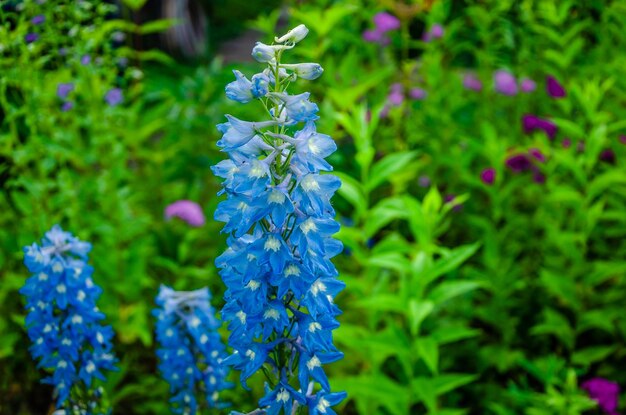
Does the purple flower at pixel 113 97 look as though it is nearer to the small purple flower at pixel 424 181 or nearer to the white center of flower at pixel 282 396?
the small purple flower at pixel 424 181

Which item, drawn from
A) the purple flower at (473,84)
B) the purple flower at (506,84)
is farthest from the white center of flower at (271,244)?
the purple flower at (473,84)

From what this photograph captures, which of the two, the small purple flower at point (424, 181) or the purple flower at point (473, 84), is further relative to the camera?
the purple flower at point (473, 84)

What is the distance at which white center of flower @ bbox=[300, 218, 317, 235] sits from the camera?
4.94 ft

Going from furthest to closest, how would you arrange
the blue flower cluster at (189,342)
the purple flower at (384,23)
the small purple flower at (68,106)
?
1. the purple flower at (384,23)
2. the small purple flower at (68,106)
3. the blue flower cluster at (189,342)

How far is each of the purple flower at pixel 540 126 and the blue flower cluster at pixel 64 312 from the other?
8.72 ft

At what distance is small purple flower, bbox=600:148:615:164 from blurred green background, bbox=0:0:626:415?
0.04 feet

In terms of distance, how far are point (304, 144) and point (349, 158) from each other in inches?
107

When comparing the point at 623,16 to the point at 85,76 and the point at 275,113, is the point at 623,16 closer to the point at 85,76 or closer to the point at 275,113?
the point at 85,76

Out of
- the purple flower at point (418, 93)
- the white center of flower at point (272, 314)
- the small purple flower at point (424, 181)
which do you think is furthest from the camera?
the purple flower at point (418, 93)

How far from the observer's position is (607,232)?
3.42m

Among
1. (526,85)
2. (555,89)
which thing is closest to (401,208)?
(555,89)

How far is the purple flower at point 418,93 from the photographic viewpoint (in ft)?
14.5

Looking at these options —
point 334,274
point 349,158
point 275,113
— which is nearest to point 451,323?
point 349,158

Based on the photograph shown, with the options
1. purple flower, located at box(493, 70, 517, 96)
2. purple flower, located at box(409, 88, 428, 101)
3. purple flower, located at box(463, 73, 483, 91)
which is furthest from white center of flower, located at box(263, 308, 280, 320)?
purple flower, located at box(463, 73, 483, 91)
